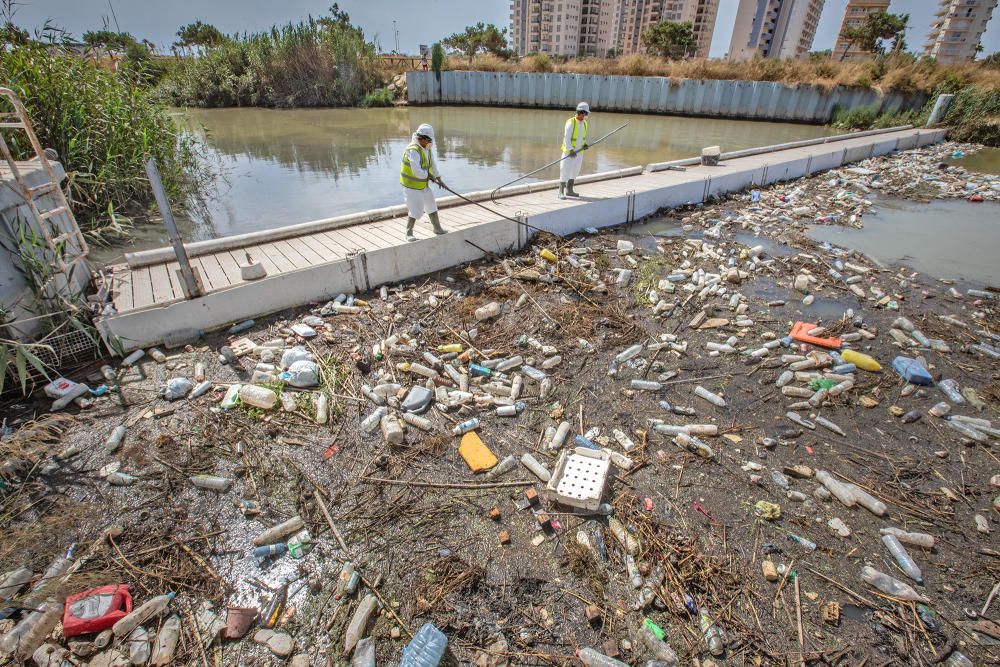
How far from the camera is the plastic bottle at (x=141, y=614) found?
8.50 ft

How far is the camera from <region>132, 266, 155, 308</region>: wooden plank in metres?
5.03

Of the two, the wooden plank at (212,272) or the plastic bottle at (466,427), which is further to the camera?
the wooden plank at (212,272)

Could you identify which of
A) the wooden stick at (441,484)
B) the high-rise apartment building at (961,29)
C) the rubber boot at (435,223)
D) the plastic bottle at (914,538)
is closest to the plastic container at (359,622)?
the wooden stick at (441,484)

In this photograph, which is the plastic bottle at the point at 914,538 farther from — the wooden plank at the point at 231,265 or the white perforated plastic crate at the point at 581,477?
the wooden plank at the point at 231,265

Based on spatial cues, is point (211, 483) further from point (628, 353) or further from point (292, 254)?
point (628, 353)

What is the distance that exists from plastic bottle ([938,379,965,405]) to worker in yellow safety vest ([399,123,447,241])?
21.6 feet

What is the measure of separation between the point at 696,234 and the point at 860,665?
805 cm

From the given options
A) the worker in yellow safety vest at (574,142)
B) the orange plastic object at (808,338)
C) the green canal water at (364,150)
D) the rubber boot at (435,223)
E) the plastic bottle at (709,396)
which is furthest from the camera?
the green canal water at (364,150)

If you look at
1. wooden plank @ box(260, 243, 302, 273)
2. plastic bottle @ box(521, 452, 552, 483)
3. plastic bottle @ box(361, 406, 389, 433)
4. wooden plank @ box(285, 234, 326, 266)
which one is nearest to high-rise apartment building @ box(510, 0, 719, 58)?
wooden plank @ box(285, 234, 326, 266)

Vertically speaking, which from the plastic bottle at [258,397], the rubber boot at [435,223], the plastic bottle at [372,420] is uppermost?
the rubber boot at [435,223]

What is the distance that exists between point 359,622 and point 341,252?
5.01 meters

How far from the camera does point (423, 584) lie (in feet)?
9.63

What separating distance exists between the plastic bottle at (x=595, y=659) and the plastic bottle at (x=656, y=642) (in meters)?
0.21

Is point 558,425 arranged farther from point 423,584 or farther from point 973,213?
point 973,213
